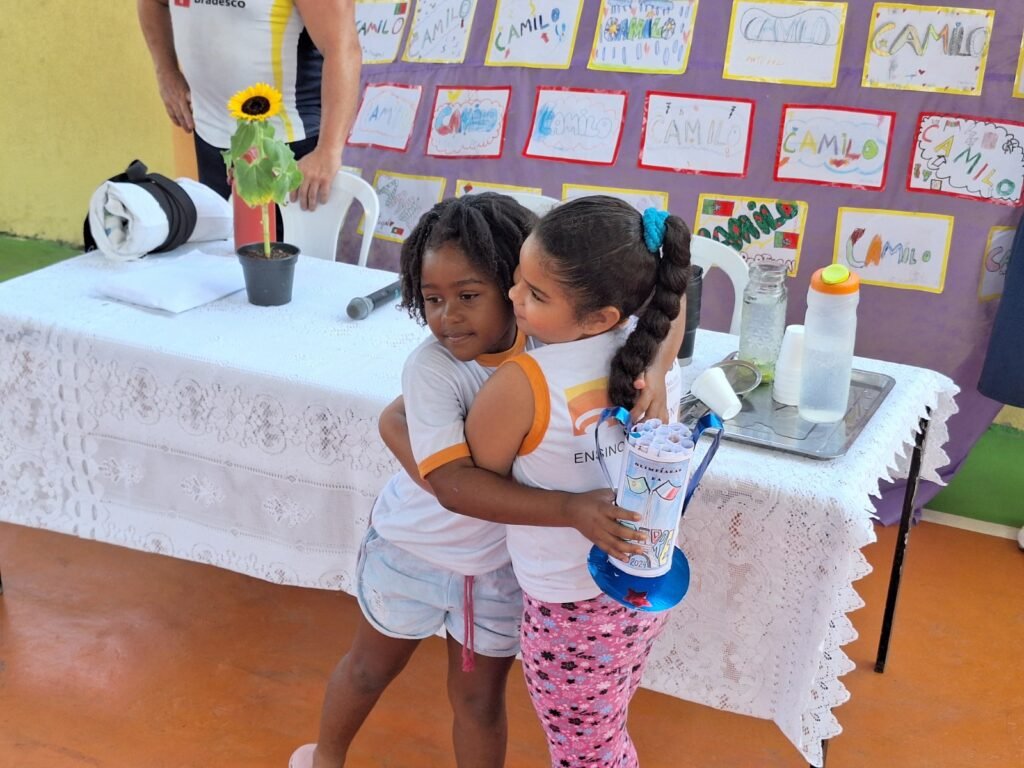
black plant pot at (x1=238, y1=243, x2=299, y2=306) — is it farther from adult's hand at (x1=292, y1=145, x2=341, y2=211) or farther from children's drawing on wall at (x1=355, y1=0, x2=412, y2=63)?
children's drawing on wall at (x1=355, y1=0, x2=412, y2=63)

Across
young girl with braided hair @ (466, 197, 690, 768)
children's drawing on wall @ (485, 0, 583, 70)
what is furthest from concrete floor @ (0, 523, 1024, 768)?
children's drawing on wall @ (485, 0, 583, 70)

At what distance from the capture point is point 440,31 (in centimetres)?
309

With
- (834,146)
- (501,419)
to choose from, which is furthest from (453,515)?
(834,146)

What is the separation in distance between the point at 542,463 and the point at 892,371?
85cm

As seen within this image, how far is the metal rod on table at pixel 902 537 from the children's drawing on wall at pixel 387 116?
1.89 meters

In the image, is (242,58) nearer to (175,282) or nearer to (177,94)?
(177,94)

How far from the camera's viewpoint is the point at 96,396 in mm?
→ 1839

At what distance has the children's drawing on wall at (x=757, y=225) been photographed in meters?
2.63

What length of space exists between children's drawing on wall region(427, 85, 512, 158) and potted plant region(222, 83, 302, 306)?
1.14 metres

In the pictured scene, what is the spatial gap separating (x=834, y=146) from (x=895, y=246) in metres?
0.30

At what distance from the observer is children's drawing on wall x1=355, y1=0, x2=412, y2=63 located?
3162 mm

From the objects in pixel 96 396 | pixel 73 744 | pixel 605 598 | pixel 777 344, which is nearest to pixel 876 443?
pixel 777 344

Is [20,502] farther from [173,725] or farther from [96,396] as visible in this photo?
[173,725]

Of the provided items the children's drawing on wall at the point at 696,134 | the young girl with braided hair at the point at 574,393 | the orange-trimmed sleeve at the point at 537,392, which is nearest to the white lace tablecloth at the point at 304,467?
the young girl with braided hair at the point at 574,393
